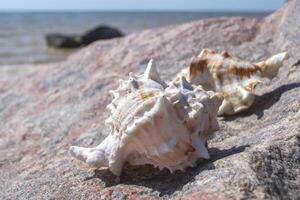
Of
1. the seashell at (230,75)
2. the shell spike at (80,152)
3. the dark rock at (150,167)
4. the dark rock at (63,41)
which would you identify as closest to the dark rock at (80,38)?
the dark rock at (63,41)

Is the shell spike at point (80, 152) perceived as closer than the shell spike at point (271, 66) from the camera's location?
Yes

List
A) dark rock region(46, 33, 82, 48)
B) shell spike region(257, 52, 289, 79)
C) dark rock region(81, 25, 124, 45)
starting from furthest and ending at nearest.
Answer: dark rock region(81, 25, 124, 45) → dark rock region(46, 33, 82, 48) → shell spike region(257, 52, 289, 79)

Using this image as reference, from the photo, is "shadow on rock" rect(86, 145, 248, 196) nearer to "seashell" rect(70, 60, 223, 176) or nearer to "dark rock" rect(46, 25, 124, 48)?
"seashell" rect(70, 60, 223, 176)

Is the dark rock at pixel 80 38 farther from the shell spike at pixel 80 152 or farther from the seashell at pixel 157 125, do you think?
the seashell at pixel 157 125

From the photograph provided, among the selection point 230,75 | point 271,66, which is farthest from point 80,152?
point 271,66

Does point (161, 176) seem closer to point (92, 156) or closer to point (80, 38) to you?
point (92, 156)

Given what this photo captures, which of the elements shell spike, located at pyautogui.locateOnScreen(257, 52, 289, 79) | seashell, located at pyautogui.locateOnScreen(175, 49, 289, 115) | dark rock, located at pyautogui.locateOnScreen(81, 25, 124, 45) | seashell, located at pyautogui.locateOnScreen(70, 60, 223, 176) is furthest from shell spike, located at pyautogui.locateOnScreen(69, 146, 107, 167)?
dark rock, located at pyautogui.locateOnScreen(81, 25, 124, 45)

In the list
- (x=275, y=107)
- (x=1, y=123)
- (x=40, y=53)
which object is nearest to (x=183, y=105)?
(x=275, y=107)

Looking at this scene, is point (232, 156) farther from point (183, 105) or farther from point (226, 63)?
point (226, 63)
